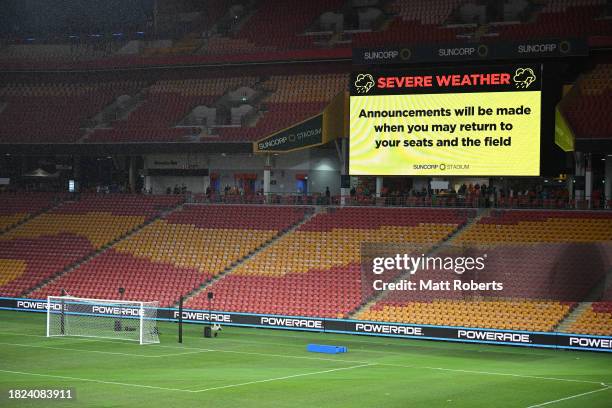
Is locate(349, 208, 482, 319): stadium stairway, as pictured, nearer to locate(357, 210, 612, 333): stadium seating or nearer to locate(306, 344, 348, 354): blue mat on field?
locate(357, 210, 612, 333): stadium seating

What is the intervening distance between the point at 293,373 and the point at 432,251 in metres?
15.0

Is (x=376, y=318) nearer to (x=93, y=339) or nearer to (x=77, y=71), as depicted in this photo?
(x=93, y=339)

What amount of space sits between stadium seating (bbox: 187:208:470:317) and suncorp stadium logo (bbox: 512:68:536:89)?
8.93m

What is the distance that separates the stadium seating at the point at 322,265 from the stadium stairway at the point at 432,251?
0.29 meters

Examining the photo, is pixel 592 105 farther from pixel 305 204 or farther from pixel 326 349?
pixel 326 349

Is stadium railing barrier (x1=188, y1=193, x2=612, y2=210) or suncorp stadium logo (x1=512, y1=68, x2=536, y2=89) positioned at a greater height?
suncorp stadium logo (x1=512, y1=68, x2=536, y2=89)

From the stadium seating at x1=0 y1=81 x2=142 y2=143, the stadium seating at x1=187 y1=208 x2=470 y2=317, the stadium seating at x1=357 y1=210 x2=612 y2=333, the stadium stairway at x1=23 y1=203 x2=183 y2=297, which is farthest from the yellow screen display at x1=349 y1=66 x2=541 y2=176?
the stadium seating at x1=0 y1=81 x2=142 y2=143

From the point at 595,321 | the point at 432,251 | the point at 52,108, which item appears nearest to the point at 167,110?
the point at 52,108

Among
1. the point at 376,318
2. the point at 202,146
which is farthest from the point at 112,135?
the point at 376,318

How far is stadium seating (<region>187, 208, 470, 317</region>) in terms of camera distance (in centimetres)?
4450

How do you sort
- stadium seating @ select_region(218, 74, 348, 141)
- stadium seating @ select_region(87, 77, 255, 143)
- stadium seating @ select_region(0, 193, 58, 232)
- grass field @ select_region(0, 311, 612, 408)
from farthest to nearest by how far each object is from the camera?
1. stadium seating @ select_region(0, 193, 58, 232)
2. stadium seating @ select_region(87, 77, 255, 143)
3. stadium seating @ select_region(218, 74, 348, 141)
4. grass field @ select_region(0, 311, 612, 408)

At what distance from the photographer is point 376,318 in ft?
139

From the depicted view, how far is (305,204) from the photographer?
5184 centimetres

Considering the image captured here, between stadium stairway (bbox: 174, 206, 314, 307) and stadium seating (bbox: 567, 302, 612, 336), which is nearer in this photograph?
stadium seating (bbox: 567, 302, 612, 336)
